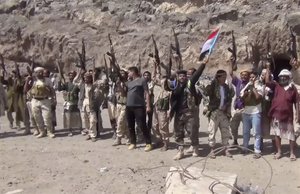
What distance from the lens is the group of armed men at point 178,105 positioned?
8.09 meters

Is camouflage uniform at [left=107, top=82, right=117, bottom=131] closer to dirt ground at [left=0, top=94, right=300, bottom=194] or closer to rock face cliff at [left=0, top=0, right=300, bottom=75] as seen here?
dirt ground at [left=0, top=94, right=300, bottom=194]

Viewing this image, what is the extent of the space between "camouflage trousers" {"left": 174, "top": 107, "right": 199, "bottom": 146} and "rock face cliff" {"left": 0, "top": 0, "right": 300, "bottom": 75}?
10.0 m

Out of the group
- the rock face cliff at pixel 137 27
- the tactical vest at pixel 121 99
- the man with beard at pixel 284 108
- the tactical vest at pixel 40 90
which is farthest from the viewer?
the rock face cliff at pixel 137 27

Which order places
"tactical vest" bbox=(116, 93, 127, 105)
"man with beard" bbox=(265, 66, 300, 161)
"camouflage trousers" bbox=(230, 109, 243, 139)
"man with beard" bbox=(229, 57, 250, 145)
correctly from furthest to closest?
"tactical vest" bbox=(116, 93, 127, 105)
"camouflage trousers" bbox=(230, 109, 243, 139)
"man with beard" bbox=(229, 57, 250, 145)
"man with beard" bbox=(265, 66, 300, 161)

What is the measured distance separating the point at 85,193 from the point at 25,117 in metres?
4.88

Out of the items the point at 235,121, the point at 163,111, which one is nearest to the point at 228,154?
the point at 235,121

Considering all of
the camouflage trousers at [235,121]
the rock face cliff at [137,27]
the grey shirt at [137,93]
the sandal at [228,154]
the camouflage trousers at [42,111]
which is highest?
the rock face cliff at [137,27]

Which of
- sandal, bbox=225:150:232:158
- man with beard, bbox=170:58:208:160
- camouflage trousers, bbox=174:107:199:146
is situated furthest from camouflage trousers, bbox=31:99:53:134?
sandal, bbox=225:150:232:158

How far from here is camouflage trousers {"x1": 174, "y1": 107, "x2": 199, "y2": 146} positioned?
8.23 metres

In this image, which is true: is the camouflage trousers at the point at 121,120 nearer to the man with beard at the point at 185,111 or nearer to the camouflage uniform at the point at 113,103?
the camouflage uniform at the point at 113,103

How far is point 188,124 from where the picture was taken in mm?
8242

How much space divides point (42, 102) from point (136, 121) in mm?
2351

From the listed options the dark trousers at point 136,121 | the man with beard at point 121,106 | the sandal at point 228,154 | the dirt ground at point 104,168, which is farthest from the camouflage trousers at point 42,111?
the sandal at point 228,154

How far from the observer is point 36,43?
73.6ft
